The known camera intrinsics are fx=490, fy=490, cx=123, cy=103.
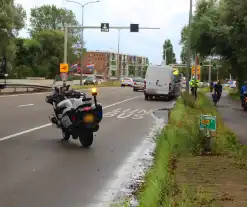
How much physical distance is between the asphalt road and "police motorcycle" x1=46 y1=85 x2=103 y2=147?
0.33 m

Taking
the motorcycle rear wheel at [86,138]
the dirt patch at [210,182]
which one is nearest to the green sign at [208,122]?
the dirt patch at [210,182]

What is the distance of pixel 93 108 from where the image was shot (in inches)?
438

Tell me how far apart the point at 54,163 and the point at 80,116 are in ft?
7.08

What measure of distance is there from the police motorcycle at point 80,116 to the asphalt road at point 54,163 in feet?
1.07

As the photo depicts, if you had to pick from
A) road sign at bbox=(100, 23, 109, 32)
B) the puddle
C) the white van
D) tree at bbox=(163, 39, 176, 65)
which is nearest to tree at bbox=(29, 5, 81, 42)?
tree at bbox=(163, 39, 176, 65)

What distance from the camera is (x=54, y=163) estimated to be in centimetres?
902

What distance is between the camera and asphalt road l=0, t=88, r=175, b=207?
6652 mm

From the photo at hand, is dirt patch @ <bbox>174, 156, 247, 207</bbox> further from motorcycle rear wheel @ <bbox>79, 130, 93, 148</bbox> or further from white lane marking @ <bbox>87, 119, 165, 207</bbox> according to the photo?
motorcycle rear wheel @ <bbox>79, 130, 93, 148</bbox>

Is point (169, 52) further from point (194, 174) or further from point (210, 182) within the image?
point (210, 182)

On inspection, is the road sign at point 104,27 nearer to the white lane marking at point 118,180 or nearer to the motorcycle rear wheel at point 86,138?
the white lane marking at point 118,180

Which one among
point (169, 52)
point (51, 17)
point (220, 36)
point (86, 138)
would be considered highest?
point (51, 17)

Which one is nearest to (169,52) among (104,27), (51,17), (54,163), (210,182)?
(51,17)

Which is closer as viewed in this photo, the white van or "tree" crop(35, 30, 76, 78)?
the white van

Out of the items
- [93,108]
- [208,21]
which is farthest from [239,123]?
[208,21]
